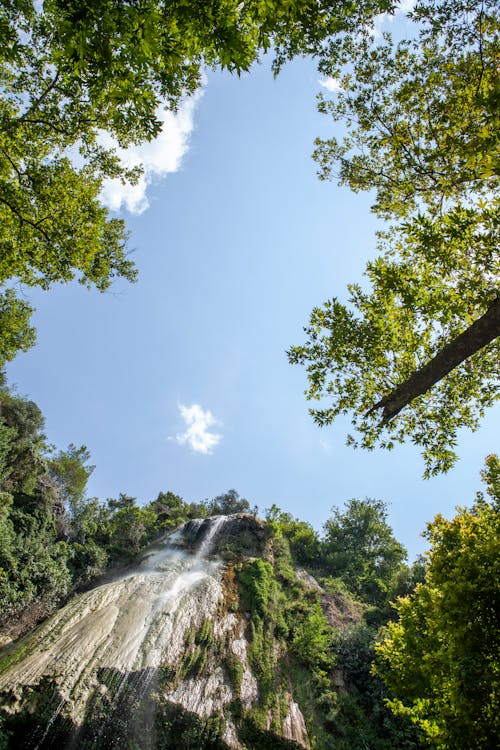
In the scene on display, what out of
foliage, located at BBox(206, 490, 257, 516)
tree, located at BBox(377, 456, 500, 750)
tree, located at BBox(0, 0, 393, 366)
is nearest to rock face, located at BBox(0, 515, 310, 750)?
tree, located at BBox(377, 456, 500, 750)

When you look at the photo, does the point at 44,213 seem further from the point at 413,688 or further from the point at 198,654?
the point at 198,654

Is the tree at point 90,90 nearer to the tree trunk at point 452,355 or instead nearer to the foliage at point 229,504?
the tree trunk at point 452,355

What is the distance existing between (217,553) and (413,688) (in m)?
16.0

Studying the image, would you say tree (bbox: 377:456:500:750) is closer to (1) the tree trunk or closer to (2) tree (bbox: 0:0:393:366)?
(1) the tree trunk

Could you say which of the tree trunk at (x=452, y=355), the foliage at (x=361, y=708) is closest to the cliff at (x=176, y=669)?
the foliage at (x=361, y=708)

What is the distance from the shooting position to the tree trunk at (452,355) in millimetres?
5219

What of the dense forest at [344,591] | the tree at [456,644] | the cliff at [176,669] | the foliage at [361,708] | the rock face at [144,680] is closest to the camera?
the tree at [456,644]

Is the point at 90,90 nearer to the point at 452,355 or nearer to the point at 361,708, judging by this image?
the point at 452,355

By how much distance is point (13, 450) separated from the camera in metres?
24.0

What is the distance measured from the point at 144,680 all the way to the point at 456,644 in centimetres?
1061

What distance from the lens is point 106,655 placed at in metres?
12.4

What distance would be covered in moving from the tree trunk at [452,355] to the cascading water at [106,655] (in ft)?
43.1

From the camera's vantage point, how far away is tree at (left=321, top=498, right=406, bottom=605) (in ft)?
90.5

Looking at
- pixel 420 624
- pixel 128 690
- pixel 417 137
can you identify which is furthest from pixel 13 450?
pixel 417 137
